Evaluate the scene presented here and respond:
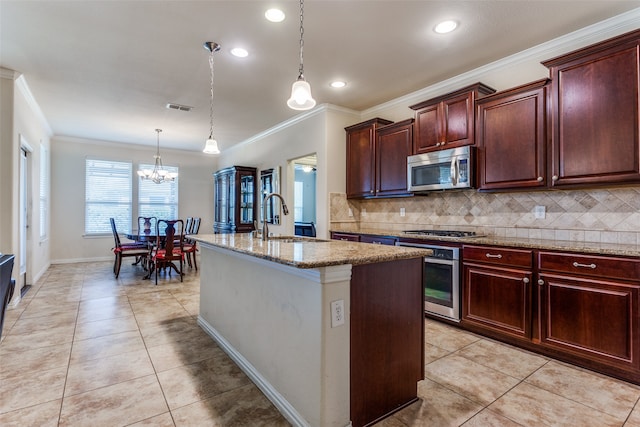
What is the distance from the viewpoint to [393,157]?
4.02 m

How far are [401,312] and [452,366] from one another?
885 mm

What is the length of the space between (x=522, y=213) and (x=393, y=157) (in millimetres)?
1543

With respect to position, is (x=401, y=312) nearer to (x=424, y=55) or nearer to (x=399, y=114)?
(x=424, y=55)

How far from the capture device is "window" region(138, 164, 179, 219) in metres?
7.45

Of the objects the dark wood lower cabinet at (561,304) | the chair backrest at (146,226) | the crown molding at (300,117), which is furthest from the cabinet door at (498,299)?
the chair backrest at (146,226)

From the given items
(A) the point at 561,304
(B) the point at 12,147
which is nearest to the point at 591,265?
(A) the point at 561,304

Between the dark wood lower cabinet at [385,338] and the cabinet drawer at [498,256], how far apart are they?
116 centimetres

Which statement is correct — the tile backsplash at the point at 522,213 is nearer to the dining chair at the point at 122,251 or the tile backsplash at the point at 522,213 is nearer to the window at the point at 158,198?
the dining chair at the point at 122,251

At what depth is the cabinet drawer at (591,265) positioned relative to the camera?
2.09 metres

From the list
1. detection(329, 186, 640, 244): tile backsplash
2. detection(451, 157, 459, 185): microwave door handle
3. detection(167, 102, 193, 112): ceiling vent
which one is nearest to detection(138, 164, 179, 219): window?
detection(167, 102, 193, 112): ceiling vent

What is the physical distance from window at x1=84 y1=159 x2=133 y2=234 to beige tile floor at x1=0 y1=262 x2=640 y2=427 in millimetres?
4132

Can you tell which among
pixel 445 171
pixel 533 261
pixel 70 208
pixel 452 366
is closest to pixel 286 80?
pixel 445 171

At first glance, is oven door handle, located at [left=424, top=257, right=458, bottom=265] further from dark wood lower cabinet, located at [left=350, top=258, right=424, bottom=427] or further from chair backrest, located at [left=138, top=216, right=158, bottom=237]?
chair backrest, located at [left=138, top=216, right=158, bottom=237]

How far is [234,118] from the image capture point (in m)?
5.27
